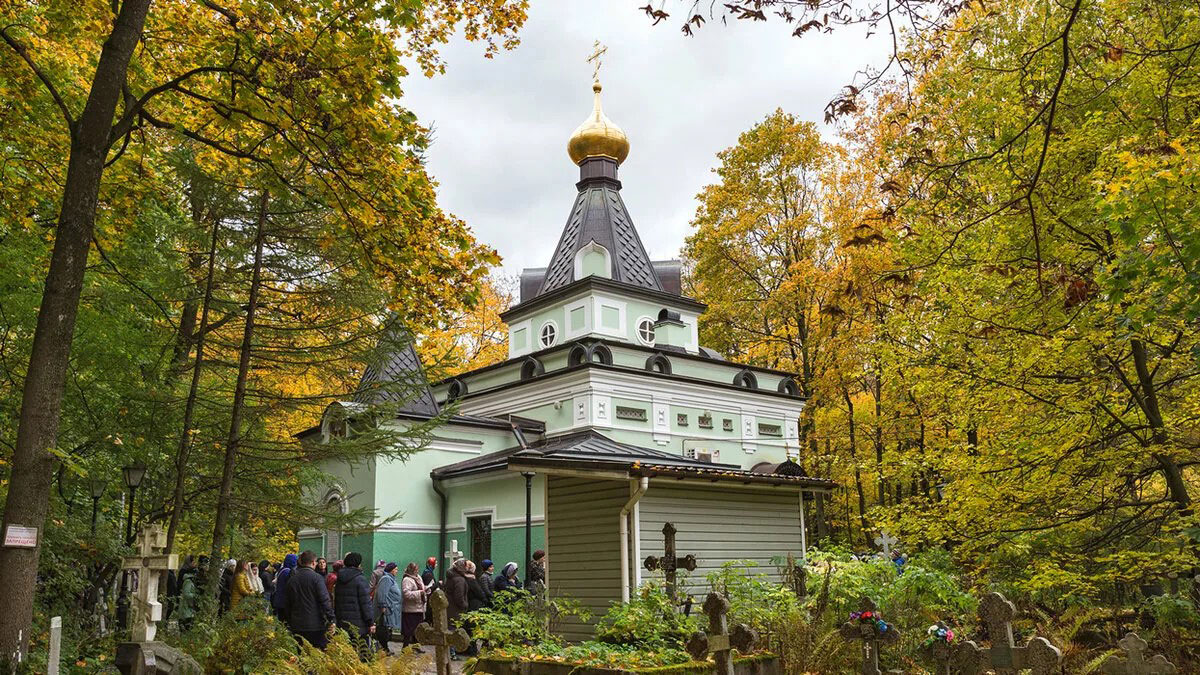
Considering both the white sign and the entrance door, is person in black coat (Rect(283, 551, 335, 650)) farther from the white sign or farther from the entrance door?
the entrance door

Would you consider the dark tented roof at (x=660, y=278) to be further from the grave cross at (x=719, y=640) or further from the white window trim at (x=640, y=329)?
the grave cross at (x=719, y=640)

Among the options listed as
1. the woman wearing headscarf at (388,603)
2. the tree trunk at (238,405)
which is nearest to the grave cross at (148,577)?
the tree trunk at (238,405)

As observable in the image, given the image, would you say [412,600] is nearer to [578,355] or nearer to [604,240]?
[578,355]

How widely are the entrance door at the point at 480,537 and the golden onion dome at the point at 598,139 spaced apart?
1525 centimetres

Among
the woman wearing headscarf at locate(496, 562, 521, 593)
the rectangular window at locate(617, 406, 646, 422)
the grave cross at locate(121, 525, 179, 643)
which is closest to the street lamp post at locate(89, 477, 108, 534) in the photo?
the grave cross at locate(121, 525, 179, 643)

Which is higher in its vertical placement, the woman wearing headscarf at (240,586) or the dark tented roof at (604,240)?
the dark tented roof at (604,240)

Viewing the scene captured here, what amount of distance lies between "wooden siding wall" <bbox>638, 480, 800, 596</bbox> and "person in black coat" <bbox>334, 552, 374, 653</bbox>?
3798 millimetres

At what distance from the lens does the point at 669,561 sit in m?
12.3

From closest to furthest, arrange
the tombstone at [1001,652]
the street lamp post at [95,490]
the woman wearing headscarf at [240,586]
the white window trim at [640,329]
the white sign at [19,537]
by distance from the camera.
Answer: the white sign at [19,537], the tombstone at [1001,652], the woman wearing headscarf at [240,586], the street lamp post at [95,490], the white window trim at [640,329]

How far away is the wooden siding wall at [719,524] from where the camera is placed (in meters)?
13.8

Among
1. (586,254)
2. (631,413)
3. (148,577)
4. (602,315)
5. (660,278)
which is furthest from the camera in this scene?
(660,278)

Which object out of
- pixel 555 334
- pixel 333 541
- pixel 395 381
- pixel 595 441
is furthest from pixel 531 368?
pixel 395 381

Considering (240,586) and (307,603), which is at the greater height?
(240,586)

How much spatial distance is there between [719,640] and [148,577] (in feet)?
18.4
